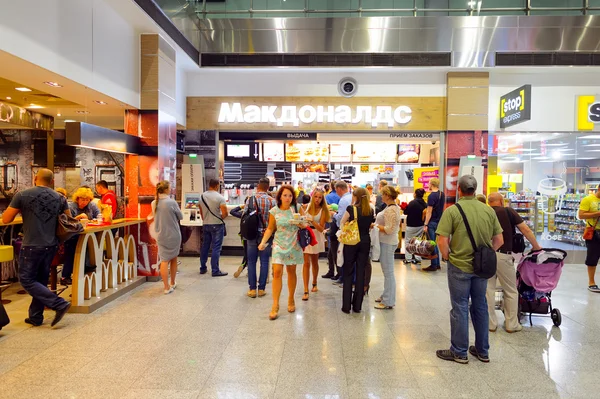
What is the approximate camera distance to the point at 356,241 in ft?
16.6

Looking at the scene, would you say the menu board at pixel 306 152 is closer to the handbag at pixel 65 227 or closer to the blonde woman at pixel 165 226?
the blonde woman at pixel 165 226

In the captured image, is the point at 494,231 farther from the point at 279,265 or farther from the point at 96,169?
the point at 96,169

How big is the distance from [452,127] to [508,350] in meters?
6.10

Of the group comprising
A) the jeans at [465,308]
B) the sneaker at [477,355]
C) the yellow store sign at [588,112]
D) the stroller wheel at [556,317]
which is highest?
the yellow store sign at [588,112]

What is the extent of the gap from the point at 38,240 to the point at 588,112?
10.7 meters

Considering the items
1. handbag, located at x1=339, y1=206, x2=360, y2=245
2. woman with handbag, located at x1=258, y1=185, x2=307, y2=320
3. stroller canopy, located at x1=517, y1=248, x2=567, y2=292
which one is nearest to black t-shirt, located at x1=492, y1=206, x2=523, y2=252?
stroller canopy, located at x1=517, y1=248, x2=567, y2=292

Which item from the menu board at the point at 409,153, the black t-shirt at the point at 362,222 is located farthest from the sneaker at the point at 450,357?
the menu board at the point at 409,153

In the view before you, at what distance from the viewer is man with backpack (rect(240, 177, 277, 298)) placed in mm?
5733

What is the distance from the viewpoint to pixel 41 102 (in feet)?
24.4

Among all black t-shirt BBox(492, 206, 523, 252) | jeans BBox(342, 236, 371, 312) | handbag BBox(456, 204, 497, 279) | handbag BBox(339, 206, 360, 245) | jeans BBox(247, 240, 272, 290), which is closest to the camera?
handbag BBox(456, 204, 497, 279)

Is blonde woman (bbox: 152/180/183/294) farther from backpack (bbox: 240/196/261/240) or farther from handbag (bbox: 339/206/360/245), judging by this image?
handbag (bbox: 339/206/360/245)

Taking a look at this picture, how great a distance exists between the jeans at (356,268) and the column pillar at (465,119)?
4.85 meters

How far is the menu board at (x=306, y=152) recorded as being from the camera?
1072cm

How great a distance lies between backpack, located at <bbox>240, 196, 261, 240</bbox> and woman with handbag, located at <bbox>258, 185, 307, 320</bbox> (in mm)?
760
